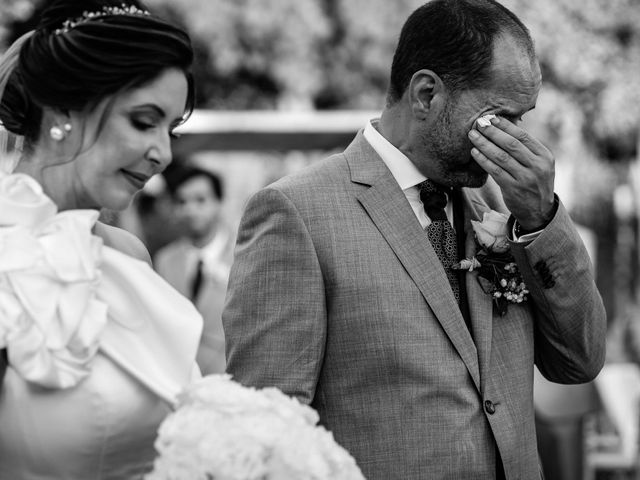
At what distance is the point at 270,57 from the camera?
17.5 m

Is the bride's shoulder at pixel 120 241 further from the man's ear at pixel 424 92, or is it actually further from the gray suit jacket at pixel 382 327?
the man's ear at pixel 424 92

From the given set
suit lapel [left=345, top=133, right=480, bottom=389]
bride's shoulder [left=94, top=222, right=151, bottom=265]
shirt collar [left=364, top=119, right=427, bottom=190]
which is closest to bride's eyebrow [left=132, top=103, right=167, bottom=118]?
bride's shoulder [left=94, top=222, right=151, bottom=265]

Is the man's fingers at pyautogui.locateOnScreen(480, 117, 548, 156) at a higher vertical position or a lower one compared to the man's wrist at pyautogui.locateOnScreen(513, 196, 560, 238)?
higher

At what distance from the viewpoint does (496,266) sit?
10.6 feet

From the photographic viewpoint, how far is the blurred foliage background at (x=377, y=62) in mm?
17156

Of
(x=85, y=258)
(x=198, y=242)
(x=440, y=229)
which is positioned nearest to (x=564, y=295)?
(x=440, y=229)

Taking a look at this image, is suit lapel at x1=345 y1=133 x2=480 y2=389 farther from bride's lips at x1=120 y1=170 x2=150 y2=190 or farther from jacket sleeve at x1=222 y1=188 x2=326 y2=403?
bride's lips at x1=120 y1=170 x2=150 y2=190

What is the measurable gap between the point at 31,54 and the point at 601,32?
16966mm

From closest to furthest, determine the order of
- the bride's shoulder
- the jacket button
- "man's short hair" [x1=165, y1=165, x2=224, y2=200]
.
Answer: the bride's shoulder, the jacket button, "man's short hair" [x1=165, y1=165, x2=224, y2=200]

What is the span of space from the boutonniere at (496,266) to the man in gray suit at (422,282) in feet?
0.10

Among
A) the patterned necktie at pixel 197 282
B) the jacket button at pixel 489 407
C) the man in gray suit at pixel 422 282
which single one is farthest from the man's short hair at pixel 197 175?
the jacket button at pixel 489 407

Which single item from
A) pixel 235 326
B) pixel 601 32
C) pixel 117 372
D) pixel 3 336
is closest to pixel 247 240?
pixel 235 326

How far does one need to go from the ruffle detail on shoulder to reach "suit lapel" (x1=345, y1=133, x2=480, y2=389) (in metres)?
1.00

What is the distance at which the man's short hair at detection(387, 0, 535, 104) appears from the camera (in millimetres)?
3133
